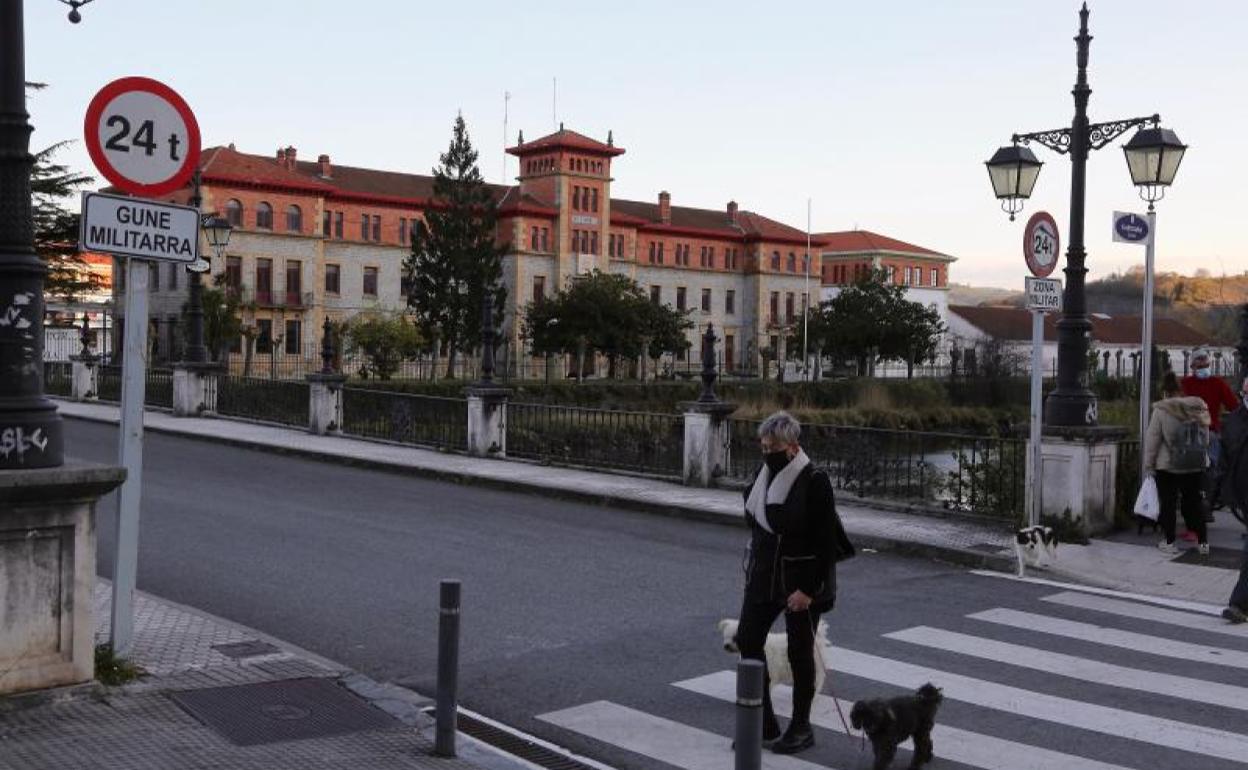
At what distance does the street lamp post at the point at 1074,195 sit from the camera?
13.0m

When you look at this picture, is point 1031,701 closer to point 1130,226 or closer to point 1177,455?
point 1177,455

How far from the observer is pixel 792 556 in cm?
615

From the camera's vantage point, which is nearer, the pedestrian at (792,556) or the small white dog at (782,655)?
the pedestrian at (792,556)

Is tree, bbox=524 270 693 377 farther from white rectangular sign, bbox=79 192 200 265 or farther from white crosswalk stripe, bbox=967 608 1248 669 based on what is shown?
white rectangular sign, bbox=79 192 200 265

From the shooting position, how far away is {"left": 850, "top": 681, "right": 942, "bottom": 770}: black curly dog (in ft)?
18.7

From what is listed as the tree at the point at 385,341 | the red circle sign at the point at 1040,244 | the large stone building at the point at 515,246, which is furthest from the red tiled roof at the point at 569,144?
the red circle sign at the point at 1040,244

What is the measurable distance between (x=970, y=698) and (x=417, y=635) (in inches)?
150

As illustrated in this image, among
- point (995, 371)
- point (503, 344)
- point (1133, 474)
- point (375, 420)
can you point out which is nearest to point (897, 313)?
point (995, 371)

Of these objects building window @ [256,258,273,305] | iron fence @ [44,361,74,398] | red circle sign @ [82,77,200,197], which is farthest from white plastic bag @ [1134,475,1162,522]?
building window @ [256,258,273,305]

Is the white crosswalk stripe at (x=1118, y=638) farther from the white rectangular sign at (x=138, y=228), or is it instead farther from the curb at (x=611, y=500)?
the white rectangular sign at (x=138, y=228)

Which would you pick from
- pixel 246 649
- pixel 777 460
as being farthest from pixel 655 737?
pixel 246 649

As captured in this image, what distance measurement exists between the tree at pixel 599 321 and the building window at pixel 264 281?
15510 millimetres

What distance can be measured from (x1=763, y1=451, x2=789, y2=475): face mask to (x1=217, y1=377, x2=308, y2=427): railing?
21.2m

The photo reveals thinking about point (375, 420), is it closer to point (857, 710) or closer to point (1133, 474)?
point (1133, 474)
